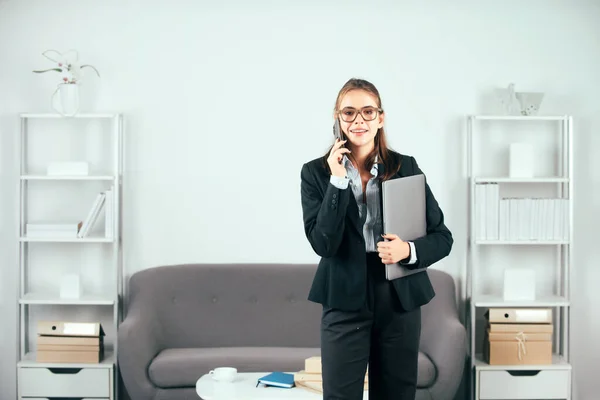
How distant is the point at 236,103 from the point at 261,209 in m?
0.68

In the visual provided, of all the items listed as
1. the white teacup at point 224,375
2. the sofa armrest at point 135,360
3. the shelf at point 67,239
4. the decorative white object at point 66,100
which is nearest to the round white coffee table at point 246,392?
the white teacup at point 224,375

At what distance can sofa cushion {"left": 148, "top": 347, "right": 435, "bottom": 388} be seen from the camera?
380cm

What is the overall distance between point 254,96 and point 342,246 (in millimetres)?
2614

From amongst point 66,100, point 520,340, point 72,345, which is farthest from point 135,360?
point 520,340

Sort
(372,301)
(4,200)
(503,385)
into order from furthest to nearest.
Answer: (4,200) → (503,385) → (372,301)

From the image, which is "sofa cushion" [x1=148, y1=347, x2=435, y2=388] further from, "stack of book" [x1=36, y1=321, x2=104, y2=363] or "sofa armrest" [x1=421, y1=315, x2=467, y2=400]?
"stack of book" [x1=36, y1=321, x2=104, y2=363]

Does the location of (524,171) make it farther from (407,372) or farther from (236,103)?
(407,372)

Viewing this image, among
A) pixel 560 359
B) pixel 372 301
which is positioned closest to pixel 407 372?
pixel 372 301

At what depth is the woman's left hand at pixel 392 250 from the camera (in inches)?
78.1

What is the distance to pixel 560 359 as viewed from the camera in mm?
4285

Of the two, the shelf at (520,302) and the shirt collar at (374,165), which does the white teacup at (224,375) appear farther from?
the shelf at (520,302)

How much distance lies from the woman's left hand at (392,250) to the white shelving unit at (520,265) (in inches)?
92.1

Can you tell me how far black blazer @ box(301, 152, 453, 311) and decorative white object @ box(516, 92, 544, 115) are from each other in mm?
2409

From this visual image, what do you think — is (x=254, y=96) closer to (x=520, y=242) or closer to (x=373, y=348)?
(x=520, y=242)
